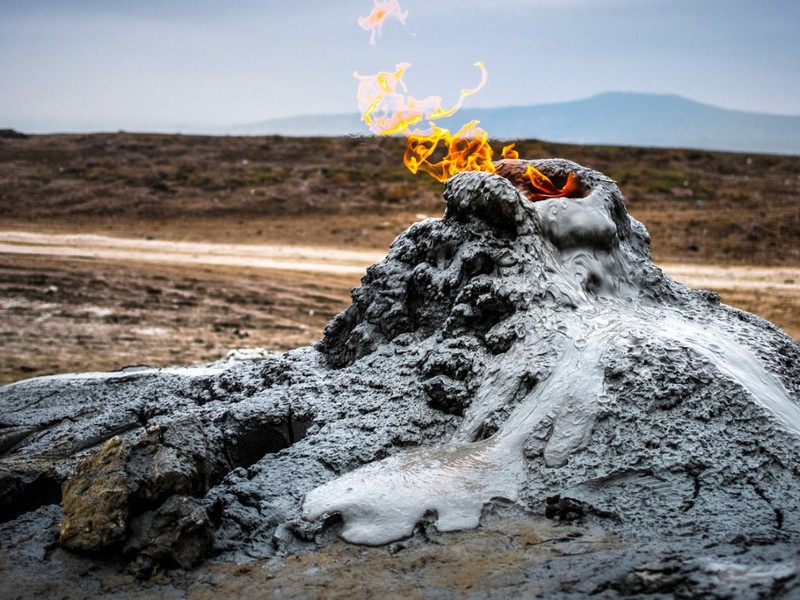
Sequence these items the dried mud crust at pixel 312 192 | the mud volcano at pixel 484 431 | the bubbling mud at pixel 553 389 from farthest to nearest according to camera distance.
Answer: the dried mud crust at pixel 312 192
the bubbling mud at pixel 553 389
the mud volcano at pixel 484 431

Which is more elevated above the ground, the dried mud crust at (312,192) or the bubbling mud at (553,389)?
the dried mud crust at (312,192)

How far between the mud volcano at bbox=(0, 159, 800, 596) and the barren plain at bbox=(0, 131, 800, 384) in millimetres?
4481

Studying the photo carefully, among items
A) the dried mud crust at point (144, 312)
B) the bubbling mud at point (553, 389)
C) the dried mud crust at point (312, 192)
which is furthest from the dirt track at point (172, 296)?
the bubbling mud at point (553, 389)

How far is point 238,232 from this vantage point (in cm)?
1717

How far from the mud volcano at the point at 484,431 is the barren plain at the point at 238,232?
176 inches

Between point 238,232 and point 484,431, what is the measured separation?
1449 cm

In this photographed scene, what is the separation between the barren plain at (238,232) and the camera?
9680 mm

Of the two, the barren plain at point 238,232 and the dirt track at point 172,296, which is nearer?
the dirt track at point 172,296

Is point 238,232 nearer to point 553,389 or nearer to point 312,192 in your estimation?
point 312,192

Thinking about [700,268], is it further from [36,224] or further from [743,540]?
[36,224]

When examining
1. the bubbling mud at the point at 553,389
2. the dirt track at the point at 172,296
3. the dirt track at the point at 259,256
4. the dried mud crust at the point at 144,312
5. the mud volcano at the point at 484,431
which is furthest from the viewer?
the dirt track at the point at 259,256

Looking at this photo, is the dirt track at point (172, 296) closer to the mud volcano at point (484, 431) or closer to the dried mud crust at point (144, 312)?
the dried mud crust at point (144, 312)

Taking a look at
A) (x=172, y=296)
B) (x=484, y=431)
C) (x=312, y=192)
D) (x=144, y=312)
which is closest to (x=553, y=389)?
(x=484, y=431)

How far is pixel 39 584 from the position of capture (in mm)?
2750
